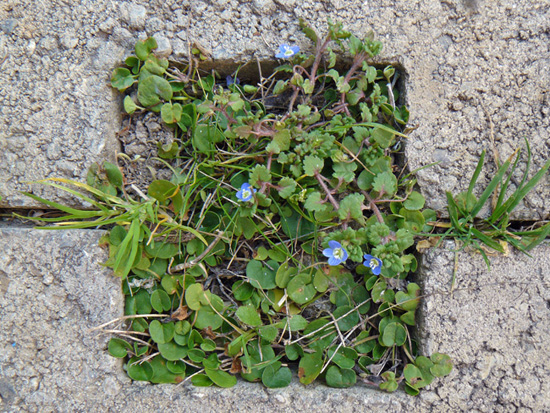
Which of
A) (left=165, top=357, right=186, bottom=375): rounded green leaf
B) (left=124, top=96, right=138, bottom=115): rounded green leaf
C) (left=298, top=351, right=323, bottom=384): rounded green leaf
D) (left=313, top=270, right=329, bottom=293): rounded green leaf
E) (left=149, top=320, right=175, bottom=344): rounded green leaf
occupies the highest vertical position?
(left=124, top=96, right=138, bottom=115): rounded green leaf

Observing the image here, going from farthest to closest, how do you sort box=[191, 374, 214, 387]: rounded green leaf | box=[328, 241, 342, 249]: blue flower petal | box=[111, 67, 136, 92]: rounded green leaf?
box=[111, 67, 136, 92]: rounded green leaf, box=[191, 374, 214, 387]: rounded green leaf, box=[328, 241, 342, 249]: blue flower petal

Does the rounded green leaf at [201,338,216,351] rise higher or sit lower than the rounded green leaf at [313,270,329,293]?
lower

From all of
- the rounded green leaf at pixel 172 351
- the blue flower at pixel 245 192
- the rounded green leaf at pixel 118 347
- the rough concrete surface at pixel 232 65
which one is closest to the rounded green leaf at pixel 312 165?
the blue flower at pixel 245 192

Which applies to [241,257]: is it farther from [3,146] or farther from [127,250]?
[3,146]

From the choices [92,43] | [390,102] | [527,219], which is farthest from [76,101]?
[527,219]

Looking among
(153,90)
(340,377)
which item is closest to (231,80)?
(153,90)

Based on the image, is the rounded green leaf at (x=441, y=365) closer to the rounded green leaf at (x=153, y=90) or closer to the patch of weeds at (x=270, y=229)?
the patch of weeds at (x=270, y=229)

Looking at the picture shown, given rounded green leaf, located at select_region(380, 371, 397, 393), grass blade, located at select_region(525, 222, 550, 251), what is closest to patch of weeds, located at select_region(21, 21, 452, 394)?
rounded green leaf, located at select_region(380, 371, 397, 393)

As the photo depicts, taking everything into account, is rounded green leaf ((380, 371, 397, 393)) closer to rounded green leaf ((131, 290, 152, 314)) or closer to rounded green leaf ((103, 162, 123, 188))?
rounded green leaf ((131, 290, 152, 314))
